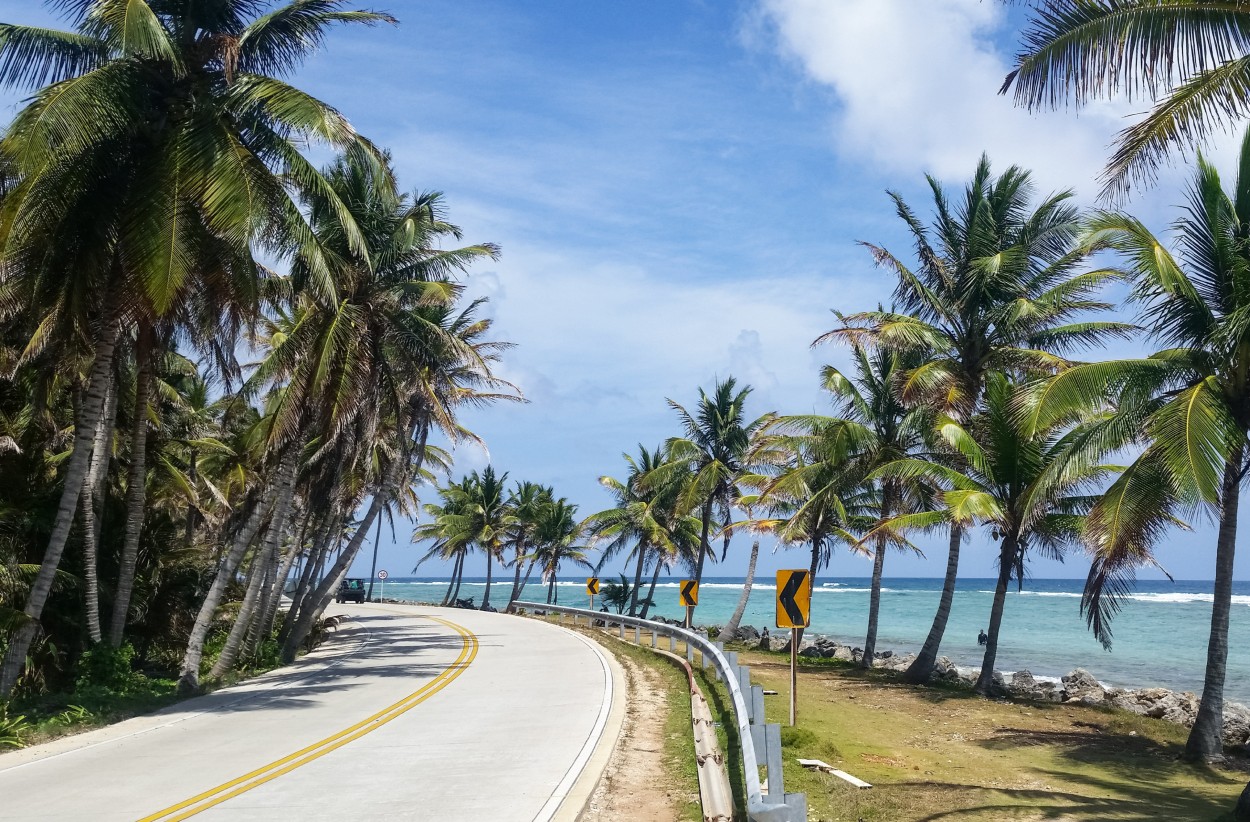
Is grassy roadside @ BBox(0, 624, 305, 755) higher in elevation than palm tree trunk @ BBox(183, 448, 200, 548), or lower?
lower

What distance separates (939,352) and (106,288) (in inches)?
680

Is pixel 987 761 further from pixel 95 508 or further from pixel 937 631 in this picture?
pixel 95 508

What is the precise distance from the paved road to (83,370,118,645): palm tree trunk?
8.70ft

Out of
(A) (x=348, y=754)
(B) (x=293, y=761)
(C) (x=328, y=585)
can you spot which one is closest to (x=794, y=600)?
(A) (x=348, y=754)

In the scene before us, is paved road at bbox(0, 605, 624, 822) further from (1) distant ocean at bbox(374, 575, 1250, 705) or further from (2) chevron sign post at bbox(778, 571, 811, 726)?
(1) distant ocean at bbox(374, 575, 1250, 705)

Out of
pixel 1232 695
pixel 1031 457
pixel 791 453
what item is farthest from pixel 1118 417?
pixel 1232 695

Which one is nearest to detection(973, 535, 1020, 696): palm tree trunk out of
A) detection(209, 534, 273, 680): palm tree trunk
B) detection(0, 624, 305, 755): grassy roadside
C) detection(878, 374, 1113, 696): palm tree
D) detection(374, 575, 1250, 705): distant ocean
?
detection(878, 374, 1113, 696): palm tree

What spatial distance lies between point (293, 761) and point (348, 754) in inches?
27.3

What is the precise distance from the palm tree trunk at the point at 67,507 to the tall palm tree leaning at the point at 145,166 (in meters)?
0.03

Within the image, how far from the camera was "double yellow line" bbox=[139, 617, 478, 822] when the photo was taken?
848 centimetres

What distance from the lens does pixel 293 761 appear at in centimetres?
1092

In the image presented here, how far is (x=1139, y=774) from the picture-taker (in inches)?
518

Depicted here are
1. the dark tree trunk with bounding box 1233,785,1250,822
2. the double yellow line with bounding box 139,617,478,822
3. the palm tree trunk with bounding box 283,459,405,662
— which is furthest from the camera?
the palm tree trunk with bounding box 283,459,405,662

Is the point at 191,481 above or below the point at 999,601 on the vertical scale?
above
